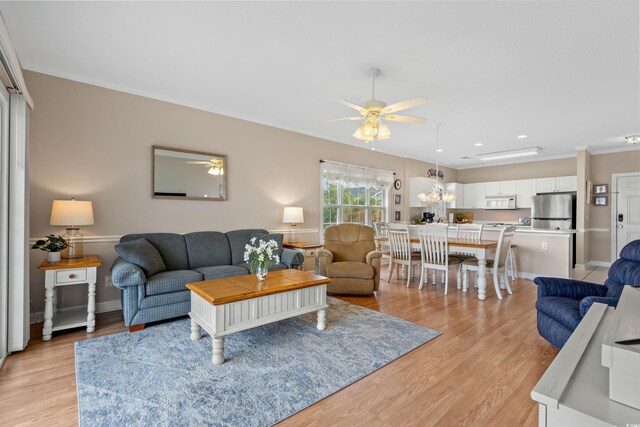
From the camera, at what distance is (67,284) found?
2824 millimetres

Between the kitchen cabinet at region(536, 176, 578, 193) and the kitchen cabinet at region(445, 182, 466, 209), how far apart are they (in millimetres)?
1831

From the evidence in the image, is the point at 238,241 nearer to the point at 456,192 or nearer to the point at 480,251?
the point at 480,251

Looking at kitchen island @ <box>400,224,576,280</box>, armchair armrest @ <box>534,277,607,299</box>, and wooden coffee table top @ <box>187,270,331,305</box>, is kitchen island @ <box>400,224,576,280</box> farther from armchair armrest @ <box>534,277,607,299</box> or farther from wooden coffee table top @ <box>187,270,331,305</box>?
wooden coffee table top @ <box>187,270,331,305</box>

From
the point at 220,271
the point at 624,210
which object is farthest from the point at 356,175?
the point at 624,210

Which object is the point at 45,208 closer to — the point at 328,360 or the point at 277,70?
the point at 277,70

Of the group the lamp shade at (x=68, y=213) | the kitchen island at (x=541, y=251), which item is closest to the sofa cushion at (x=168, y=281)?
the lamp shade at (x=68, y=213)

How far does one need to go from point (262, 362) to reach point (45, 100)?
349 centimetres

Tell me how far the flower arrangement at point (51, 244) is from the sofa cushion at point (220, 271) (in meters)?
1.27

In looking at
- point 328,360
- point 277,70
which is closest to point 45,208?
point 277,70

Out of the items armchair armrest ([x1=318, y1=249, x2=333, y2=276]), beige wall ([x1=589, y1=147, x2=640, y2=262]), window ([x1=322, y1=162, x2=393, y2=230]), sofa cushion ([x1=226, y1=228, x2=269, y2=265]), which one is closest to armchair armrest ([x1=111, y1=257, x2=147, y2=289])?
sofa cushion ([x1=226, y1=228, x2=269, y2=265])

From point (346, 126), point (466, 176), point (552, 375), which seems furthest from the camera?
point (466, 176)

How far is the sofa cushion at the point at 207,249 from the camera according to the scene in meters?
3.75

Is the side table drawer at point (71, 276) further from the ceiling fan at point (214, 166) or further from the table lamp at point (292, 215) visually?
the table lamp at point (292, 215)

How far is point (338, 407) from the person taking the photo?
72.1 inches
